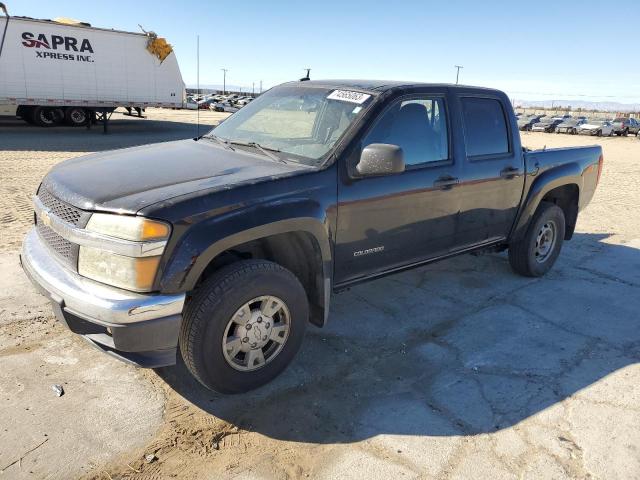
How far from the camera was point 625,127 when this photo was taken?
118 feet

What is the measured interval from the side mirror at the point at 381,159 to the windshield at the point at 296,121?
0.98 feet

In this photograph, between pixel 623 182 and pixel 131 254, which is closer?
pixel 131 254

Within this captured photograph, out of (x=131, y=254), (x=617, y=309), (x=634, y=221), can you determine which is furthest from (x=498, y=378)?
(x=634, y=221)

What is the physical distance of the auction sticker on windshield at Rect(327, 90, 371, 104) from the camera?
11.5 ft

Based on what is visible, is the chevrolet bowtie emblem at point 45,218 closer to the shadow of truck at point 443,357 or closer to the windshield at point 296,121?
the shadow of truck at point 443,357

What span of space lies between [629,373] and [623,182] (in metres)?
10.8

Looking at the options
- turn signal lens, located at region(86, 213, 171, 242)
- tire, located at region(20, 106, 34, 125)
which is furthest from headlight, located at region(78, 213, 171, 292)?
tire, located at region(20, 106, 34, 125)

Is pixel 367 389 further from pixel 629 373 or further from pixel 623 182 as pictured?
pixel 623 182

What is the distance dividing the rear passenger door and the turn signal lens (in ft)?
8.32

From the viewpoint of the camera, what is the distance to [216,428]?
2.75 m

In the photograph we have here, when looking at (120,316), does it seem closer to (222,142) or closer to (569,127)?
(222,142)

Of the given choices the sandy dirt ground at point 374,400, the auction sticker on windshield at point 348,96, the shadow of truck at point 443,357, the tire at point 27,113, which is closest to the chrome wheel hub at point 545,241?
the shadow of truck at point 443,357

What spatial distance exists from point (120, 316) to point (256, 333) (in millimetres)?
818

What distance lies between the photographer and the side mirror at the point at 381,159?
121 inches
